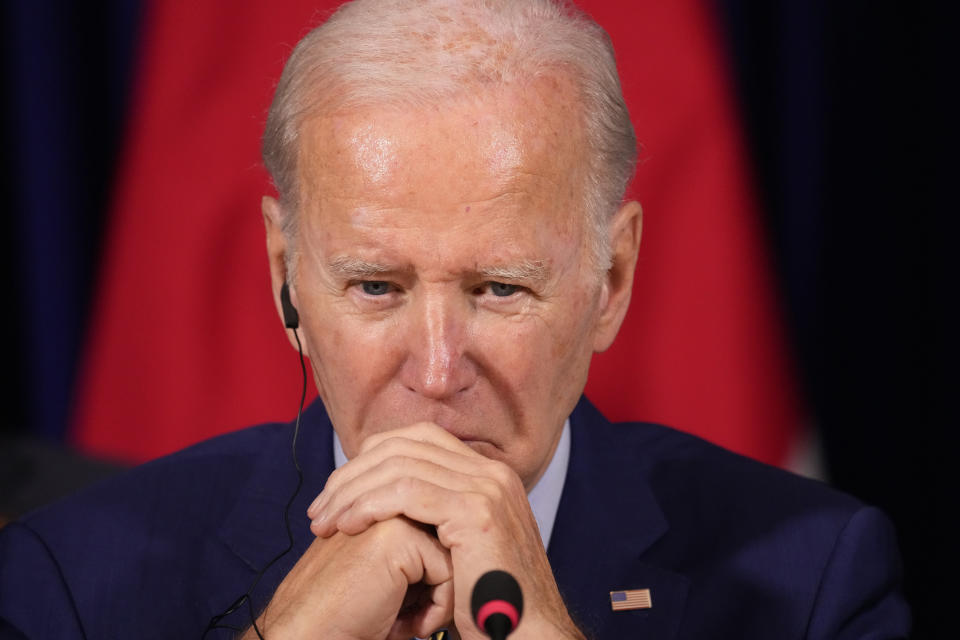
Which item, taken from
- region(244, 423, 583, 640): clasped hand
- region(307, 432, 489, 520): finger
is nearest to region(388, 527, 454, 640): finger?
region(244, 423, 583, 640): clasped hand

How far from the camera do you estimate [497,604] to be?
59.6 inches

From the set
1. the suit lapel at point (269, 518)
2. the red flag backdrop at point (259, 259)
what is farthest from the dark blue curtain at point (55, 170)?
the suit lapel at point (269, 518)

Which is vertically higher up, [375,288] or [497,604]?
[375,288]

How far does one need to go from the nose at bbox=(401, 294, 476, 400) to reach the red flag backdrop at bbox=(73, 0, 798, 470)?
1.29 m

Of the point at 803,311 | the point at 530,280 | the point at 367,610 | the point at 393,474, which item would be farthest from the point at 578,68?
the point at 803,311

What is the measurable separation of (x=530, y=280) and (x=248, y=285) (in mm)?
1574

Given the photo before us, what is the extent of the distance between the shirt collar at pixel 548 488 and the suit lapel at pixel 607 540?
0.05ft

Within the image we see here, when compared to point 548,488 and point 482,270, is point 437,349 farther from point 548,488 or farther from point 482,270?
point 548,488

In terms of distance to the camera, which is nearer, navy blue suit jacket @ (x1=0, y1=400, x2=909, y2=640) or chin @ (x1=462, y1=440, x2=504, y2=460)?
chin @ (x1=462, y1=440, x2=504, y2=460)

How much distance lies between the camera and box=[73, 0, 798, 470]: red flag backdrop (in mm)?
3037

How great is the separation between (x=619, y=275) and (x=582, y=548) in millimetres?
546

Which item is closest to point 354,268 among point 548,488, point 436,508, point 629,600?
point 436,508

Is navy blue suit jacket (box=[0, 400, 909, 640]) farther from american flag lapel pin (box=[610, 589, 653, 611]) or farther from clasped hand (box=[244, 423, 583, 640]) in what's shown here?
clasped hand (box=[244, 423, 583, 640])

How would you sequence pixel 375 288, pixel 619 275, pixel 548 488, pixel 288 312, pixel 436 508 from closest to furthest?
pixel 436 508
pixel 375 288
pixel 288 312
pixel 619 275
pixel 548 488
